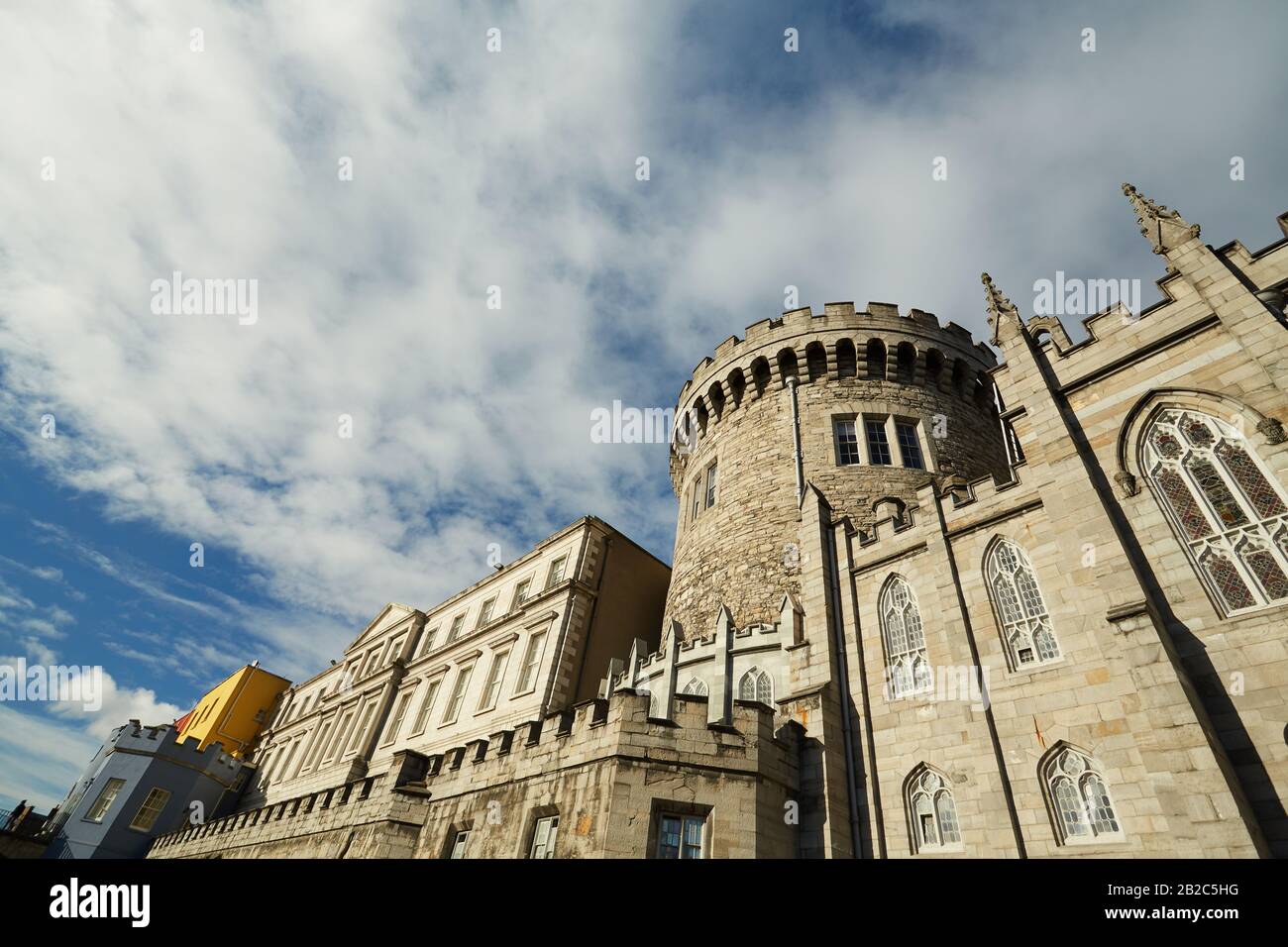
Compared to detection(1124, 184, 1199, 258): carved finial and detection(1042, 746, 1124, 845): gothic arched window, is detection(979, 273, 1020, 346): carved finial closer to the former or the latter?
detection(1124, 184, 1199, 258): carved finial

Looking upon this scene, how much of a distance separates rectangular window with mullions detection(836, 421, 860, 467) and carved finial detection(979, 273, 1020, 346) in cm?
615

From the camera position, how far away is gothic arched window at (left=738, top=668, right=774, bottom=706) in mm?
13734

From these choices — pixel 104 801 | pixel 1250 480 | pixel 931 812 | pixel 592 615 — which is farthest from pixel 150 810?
pixel 1250 480

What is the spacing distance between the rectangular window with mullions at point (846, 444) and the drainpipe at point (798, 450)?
1.16 meters

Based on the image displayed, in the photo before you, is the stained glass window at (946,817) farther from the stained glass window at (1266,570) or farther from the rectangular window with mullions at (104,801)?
the rectangular window with mullions at (104,801)

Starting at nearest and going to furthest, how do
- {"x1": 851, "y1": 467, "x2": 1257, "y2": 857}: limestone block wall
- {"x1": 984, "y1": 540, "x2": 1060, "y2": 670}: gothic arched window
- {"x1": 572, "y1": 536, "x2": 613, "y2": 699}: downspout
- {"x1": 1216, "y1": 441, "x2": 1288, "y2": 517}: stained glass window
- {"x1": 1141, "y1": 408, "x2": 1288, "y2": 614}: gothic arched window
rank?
1. {"x1": 851, "y1": 467, "x2": 1257, "y2": 857}: limestone block wall
2. {"x1": 1141, "y1": 408, "x2": 1288, "y2": 614}: gothic arched window
3. {"x1": 1216, "y1": 441, "x2": 1288, "y2": 517}: stained glass window
4. {"x1": 984, "y1": 540, "x2": 1060, "y2": 670}: gothic arched window
5. {"x1": 572, "y1": 536, "x2": 613, "y2": 699}: downspout

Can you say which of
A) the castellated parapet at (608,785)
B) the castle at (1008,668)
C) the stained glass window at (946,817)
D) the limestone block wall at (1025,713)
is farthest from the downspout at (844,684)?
the stained glass window at (946,817)

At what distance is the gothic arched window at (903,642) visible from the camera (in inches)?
451

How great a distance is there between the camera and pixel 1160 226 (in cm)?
1145

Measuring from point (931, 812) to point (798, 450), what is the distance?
1086 centimetres

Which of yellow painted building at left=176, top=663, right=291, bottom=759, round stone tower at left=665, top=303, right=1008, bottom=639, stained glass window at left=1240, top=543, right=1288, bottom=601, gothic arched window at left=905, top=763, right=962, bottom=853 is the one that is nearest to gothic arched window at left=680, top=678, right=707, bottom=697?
round stone tower at left=665, top=303, right=1008, bottom=639

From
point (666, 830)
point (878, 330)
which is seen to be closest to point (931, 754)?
point (666, 830)
